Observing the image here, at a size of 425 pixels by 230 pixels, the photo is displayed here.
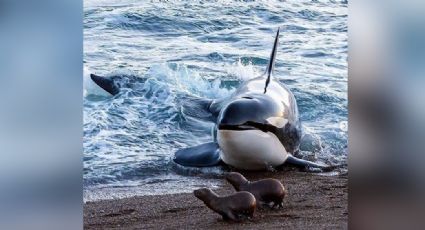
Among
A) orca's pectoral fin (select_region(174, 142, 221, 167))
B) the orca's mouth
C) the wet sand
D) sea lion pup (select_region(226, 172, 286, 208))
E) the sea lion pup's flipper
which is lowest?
the wet sand

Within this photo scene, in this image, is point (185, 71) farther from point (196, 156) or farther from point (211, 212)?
point (211, 212)

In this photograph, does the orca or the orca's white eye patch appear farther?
the orca's white eye patch

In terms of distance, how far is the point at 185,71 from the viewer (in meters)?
2.95

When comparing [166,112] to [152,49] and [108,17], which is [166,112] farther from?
[108,17]

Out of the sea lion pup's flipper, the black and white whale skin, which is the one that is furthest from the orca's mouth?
the sea lion pup's flipper

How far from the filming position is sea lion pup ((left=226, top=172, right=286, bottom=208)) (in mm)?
2889

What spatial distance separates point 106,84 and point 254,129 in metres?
0.68

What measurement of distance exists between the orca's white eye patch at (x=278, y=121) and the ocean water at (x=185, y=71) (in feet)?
0.33

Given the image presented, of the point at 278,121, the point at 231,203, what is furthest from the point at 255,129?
the point at 231,203

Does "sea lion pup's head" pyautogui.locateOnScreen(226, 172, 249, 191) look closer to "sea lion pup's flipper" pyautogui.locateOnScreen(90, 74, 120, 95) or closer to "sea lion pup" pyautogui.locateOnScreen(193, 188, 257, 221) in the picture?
"sea lion pup" pyautogui.locateOnScreen(193, 188, 257, 221)

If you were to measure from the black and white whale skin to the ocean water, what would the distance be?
4cm

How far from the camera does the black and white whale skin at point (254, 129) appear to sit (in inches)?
117
